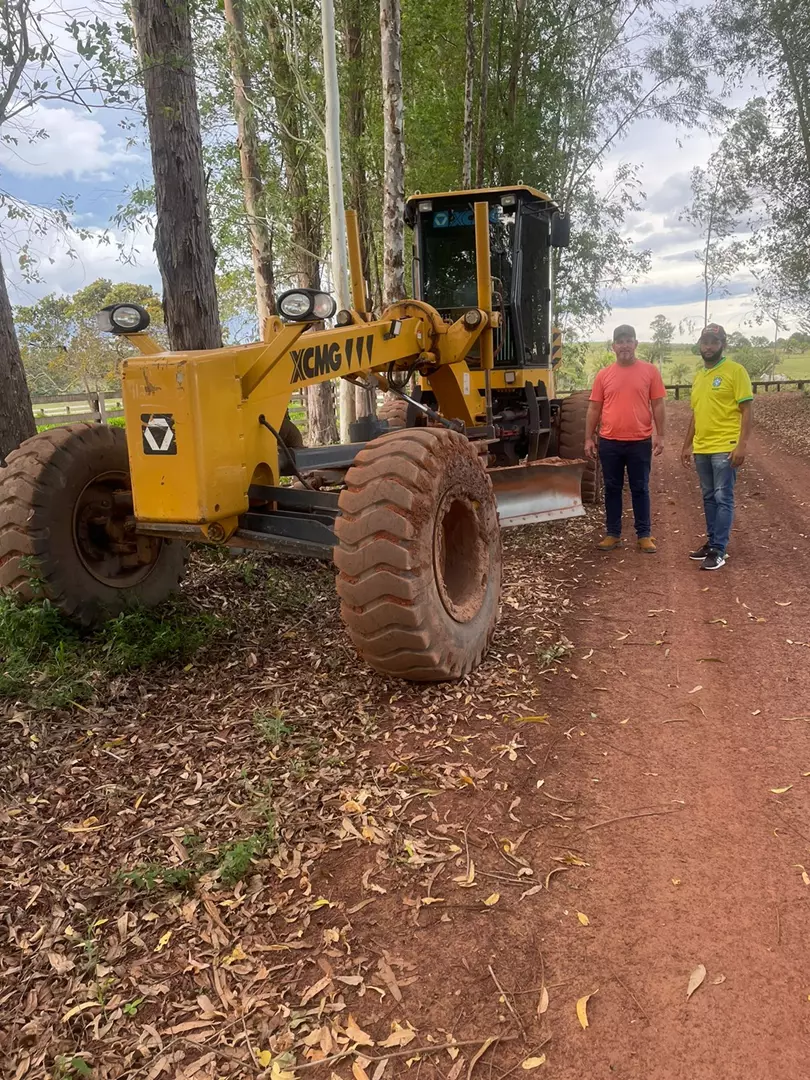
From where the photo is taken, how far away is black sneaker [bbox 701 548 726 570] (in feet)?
21.6

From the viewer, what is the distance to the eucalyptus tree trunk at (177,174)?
20.3 ft

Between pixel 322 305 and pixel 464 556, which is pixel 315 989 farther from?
pixel 322 305

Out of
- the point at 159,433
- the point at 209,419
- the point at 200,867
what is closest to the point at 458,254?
the point at 209,419

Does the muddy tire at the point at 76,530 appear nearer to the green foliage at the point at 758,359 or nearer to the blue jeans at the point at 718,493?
the blue jeans at the point at 718,493

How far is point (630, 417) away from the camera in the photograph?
6.91m

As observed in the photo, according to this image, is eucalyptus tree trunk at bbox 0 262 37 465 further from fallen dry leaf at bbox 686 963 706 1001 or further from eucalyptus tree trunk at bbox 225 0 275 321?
eucalyptus tree trunk at bbox 225 0 275 321

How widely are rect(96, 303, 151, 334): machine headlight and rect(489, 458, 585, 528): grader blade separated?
3.25m

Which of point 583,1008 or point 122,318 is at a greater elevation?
point 122,318

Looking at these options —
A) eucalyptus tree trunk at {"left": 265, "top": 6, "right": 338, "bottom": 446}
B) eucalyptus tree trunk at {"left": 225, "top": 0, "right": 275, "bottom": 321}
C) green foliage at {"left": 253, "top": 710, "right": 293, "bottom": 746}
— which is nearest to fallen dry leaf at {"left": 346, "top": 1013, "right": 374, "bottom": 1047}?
green foliage at {"left": 253, "top": 710, "right": 293, "bottom": 746}

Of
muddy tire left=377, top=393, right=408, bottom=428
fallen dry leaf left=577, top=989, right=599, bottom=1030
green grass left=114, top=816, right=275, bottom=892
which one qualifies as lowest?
fallen dry leaf left=577, top=989, right=599, bottom=1030

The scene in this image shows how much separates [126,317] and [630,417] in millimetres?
4407

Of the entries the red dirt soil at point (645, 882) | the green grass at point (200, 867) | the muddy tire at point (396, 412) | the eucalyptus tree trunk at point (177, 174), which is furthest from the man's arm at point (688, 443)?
the green grass at point (200, 867)

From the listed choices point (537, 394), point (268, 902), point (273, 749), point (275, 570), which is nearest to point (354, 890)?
point (268, 902)

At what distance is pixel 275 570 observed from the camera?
6.18 m
